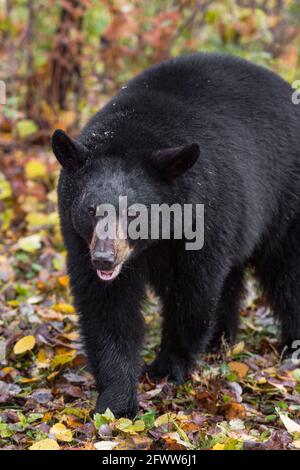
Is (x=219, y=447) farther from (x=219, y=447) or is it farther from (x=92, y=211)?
(x=92, y=211)

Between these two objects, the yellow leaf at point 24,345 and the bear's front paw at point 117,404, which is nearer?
the bear's front paw at point 117,404

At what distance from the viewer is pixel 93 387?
5.27 metres

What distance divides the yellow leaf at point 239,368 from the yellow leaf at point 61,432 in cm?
145

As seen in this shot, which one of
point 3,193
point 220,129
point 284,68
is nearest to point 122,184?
point 220,129

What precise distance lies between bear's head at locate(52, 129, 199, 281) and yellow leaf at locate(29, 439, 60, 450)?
0.89 m

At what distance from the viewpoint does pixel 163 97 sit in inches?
195

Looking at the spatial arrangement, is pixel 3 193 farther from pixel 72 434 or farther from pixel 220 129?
pixel 72 434

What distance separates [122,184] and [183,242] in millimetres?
590

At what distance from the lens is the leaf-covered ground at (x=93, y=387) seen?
4.33 meters

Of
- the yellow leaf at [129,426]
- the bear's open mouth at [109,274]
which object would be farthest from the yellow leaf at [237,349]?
the bear's open mouth at [109,274]

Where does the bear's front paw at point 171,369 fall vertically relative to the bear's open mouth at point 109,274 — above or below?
below

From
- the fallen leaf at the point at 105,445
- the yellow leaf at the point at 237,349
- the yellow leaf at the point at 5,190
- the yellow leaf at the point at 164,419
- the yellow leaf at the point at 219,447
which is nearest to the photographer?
the yellow leaf at the point at 219,447

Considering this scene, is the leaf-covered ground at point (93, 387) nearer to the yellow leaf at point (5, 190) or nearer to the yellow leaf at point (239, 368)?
the yellow leaf at point (239, 368)
